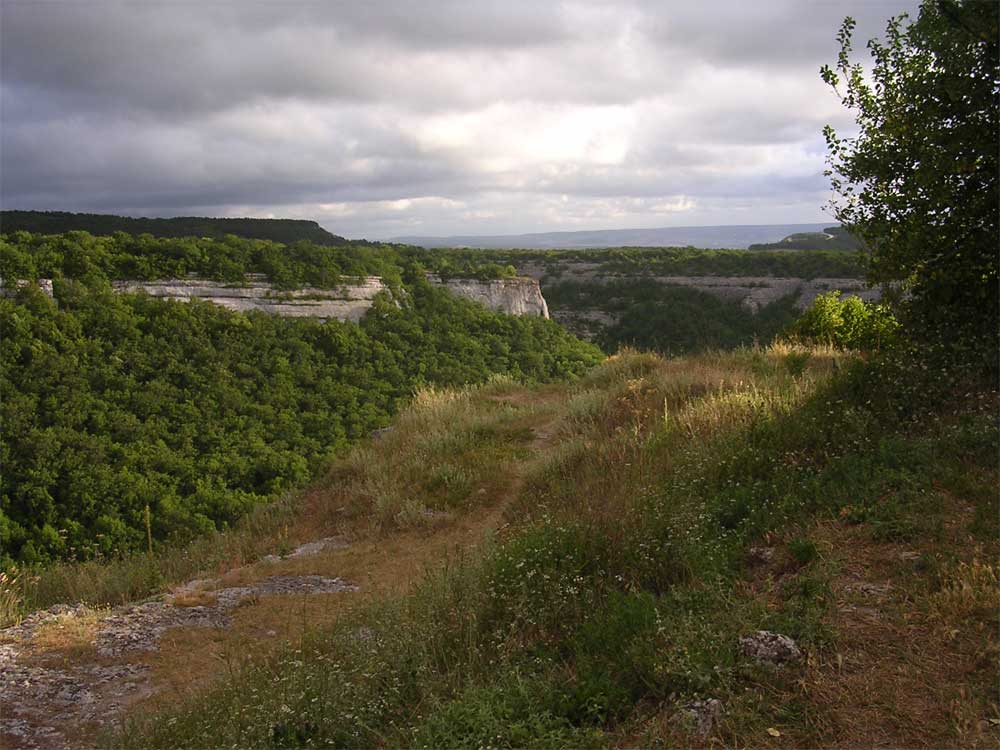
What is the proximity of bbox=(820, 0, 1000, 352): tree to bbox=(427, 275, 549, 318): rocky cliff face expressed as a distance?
1266 inches

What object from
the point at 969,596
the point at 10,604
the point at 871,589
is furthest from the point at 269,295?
the point at 969,596

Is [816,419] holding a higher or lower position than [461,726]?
higher

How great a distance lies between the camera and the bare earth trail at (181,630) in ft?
12.8

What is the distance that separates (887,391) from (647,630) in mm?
3955

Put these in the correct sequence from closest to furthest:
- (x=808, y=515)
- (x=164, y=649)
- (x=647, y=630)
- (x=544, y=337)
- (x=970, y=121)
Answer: (x=647, y=630), (x=808, y=515), (x=164, y=649), (x=970, y=121), (x=544, y=337)

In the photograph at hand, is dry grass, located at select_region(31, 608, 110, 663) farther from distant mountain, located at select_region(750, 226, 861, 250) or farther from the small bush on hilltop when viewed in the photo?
distant mountain, located at select_region(750, 226, 861, 250)

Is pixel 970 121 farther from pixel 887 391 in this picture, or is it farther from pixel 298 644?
pixel 298 644

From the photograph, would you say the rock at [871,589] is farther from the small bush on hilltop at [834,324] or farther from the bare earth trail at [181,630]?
the small bush on hilltop at [834,324]

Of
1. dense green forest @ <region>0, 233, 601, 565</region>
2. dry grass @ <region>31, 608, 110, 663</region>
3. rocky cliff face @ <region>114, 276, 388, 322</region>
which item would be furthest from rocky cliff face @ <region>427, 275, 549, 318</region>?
dry grass @ <region>31, 608, 110, 663</region>

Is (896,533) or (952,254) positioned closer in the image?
(896,533)

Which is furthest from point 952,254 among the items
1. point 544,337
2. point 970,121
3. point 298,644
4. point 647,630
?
point 544,337

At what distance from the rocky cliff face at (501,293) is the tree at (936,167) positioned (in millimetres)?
32160

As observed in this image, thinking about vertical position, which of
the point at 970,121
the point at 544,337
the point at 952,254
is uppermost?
the point at 970,121

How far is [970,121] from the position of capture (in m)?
5.44
